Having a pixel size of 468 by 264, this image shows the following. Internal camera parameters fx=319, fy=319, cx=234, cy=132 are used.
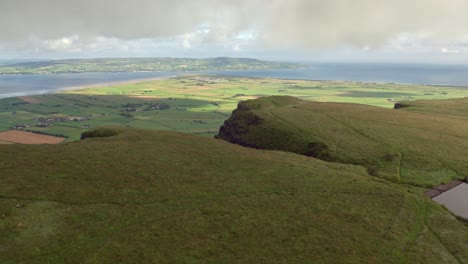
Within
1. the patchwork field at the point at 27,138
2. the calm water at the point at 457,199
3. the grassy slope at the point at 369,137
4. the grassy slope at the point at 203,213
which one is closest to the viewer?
the grassy slope at the point at 203,213

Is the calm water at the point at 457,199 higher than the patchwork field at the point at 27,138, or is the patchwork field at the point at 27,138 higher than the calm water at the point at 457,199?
the calm water at the point at 457,199

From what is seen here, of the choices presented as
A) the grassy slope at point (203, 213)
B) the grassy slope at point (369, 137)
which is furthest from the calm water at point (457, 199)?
the grassy slope at point (203, 213)

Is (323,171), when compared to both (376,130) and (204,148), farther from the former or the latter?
(376,130)

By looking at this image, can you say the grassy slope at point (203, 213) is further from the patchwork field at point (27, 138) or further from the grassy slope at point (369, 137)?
the patchwork field at point (27, 138)

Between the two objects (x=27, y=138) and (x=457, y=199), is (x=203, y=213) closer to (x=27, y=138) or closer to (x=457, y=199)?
(x=457, y=199)

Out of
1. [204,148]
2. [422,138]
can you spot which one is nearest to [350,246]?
[204,148]

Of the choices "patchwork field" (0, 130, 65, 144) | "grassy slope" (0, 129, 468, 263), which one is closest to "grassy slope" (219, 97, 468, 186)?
"grassy slope" (0, 129, 468, 263)

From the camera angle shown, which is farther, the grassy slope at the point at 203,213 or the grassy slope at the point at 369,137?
the grassy slope at the point at 369,137
